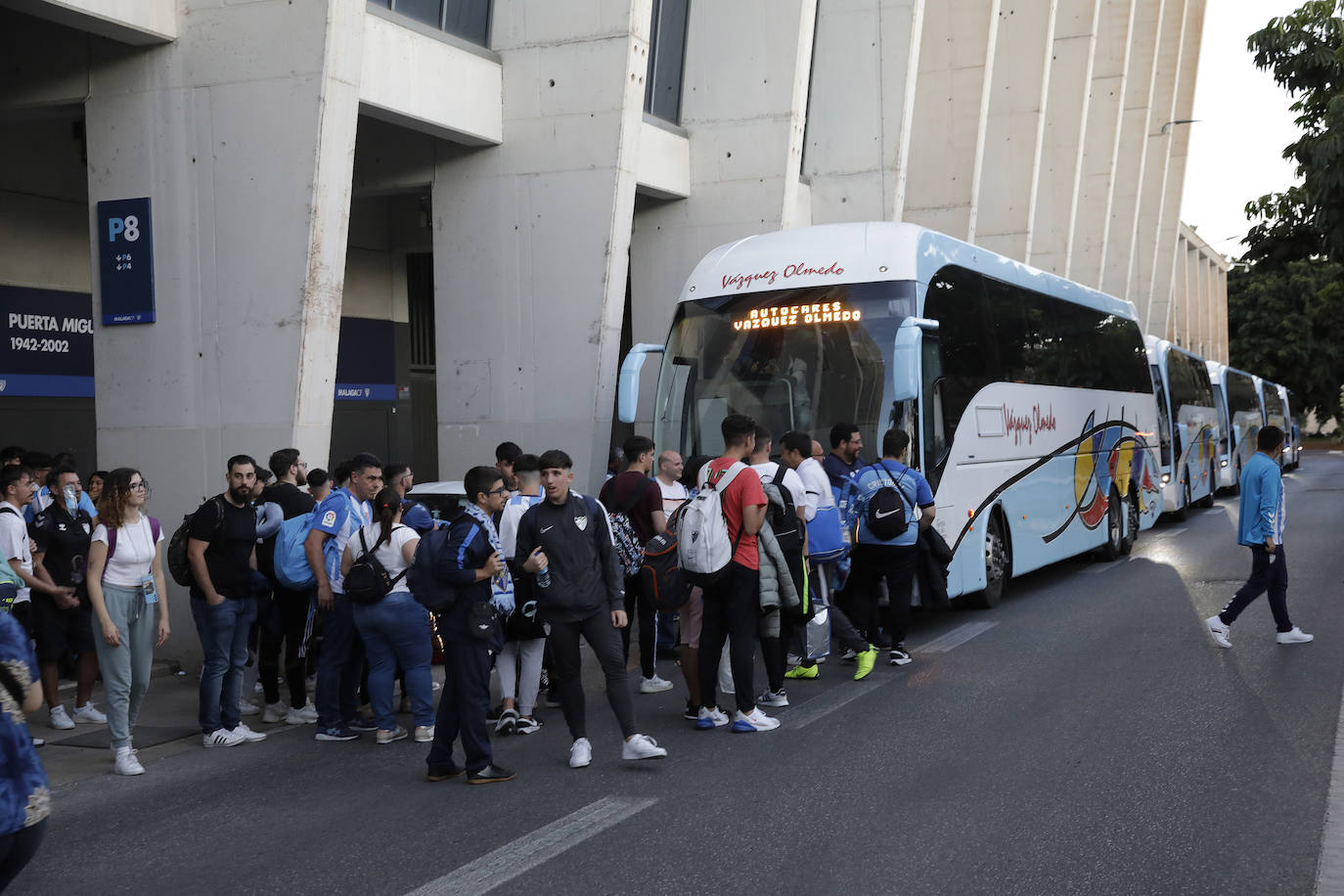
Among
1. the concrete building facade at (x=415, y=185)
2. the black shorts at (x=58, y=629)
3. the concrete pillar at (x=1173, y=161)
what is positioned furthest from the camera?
the concrete pillar at (x=1173, y=161)

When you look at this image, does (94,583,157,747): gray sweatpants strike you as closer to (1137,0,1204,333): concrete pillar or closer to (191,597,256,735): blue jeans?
(191,597,256,735): blue jeans

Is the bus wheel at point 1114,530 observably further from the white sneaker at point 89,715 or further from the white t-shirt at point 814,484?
the white sneaker at point 89,715

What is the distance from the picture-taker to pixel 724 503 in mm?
8141

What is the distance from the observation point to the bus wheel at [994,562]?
1338 centimetres

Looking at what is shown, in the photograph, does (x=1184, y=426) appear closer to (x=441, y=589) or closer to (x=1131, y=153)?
(x=441, y=589)

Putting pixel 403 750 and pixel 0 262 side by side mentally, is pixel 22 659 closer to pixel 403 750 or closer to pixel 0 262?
pixel 403 750

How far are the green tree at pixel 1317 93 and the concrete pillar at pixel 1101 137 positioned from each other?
64.1 feet

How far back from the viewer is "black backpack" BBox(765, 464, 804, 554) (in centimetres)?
854

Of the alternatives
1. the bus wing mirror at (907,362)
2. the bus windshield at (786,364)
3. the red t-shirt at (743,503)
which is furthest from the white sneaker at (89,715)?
the bus wing mirror at (907,362)

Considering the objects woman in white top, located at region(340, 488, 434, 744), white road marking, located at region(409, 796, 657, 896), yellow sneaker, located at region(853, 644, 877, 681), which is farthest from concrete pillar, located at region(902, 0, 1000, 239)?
white road marking, located at region(409, 796, 657, 896)

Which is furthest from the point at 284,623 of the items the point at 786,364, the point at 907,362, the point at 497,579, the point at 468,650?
the point at 907,362

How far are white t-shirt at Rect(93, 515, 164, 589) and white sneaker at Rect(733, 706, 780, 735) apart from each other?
3.45m

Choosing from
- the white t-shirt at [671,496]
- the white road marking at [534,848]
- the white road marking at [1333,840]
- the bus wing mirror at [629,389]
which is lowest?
the white road marking at [534,848]

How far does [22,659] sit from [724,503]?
4825mm
